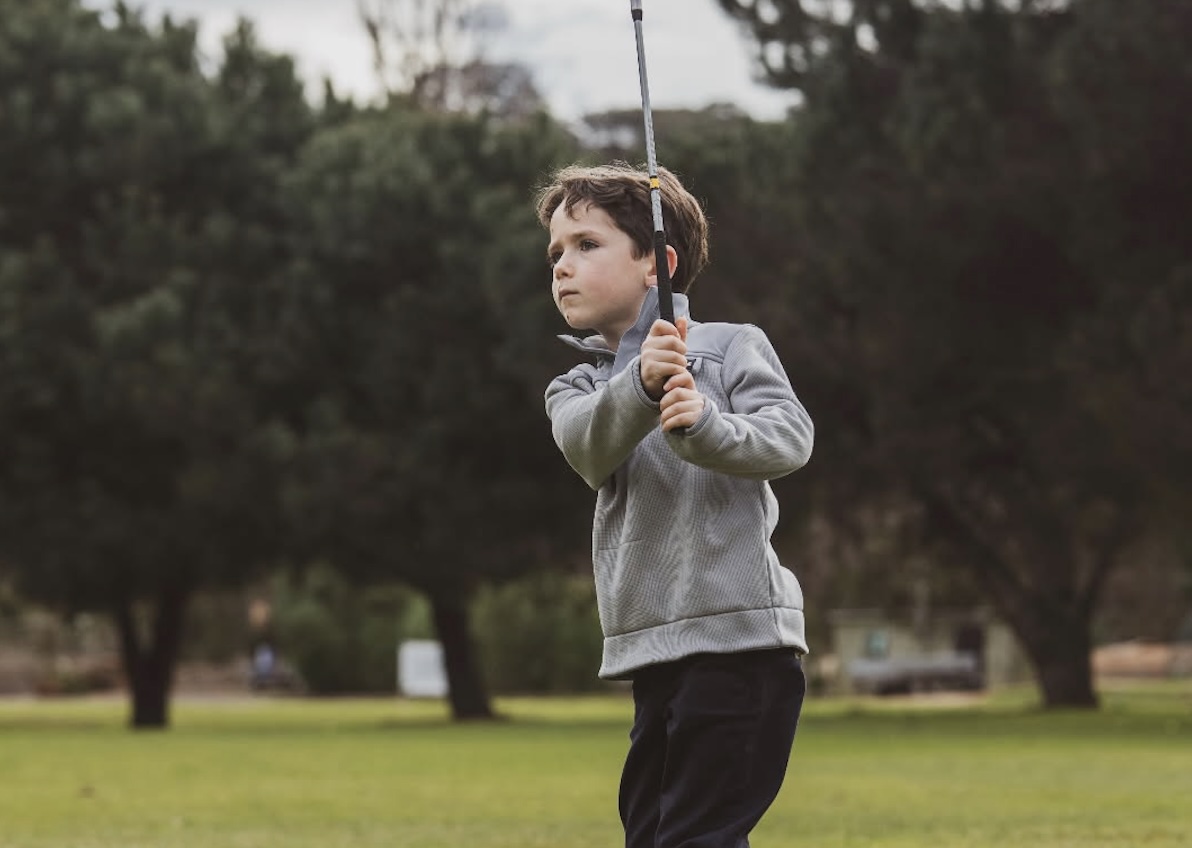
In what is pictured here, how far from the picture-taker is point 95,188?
1028 inches

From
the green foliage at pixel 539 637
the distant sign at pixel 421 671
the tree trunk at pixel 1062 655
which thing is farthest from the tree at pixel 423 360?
the distant sign at pixel 421 671

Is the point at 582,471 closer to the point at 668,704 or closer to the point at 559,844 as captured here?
the point at 668,704

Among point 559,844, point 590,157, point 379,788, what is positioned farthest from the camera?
point 590,157

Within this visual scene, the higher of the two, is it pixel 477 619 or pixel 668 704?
pixel 668 704

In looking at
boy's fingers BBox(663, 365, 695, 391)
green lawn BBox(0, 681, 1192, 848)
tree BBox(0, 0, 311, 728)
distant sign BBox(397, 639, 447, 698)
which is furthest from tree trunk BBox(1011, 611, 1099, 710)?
boy's fingers BBox(663, 365, 695, 391)

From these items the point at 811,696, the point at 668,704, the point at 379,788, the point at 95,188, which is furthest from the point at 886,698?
the point at 668,704

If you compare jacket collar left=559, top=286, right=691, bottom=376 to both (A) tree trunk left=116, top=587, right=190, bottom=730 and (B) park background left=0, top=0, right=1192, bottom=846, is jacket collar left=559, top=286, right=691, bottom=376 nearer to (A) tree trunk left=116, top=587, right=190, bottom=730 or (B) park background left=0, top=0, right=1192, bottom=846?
(B) park background left=0, top=0, right=1192, bottom=846

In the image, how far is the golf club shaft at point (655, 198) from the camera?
371cm

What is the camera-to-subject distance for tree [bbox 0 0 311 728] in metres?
24.8

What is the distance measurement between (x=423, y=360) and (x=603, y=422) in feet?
69.7

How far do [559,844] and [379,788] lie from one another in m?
4.59

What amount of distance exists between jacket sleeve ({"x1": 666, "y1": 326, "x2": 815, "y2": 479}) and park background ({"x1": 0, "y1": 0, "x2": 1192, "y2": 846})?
13835mm

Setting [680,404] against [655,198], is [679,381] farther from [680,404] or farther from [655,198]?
[655,198]

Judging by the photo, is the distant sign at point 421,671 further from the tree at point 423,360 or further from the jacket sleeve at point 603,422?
the jacket sleeve at point 603,422
